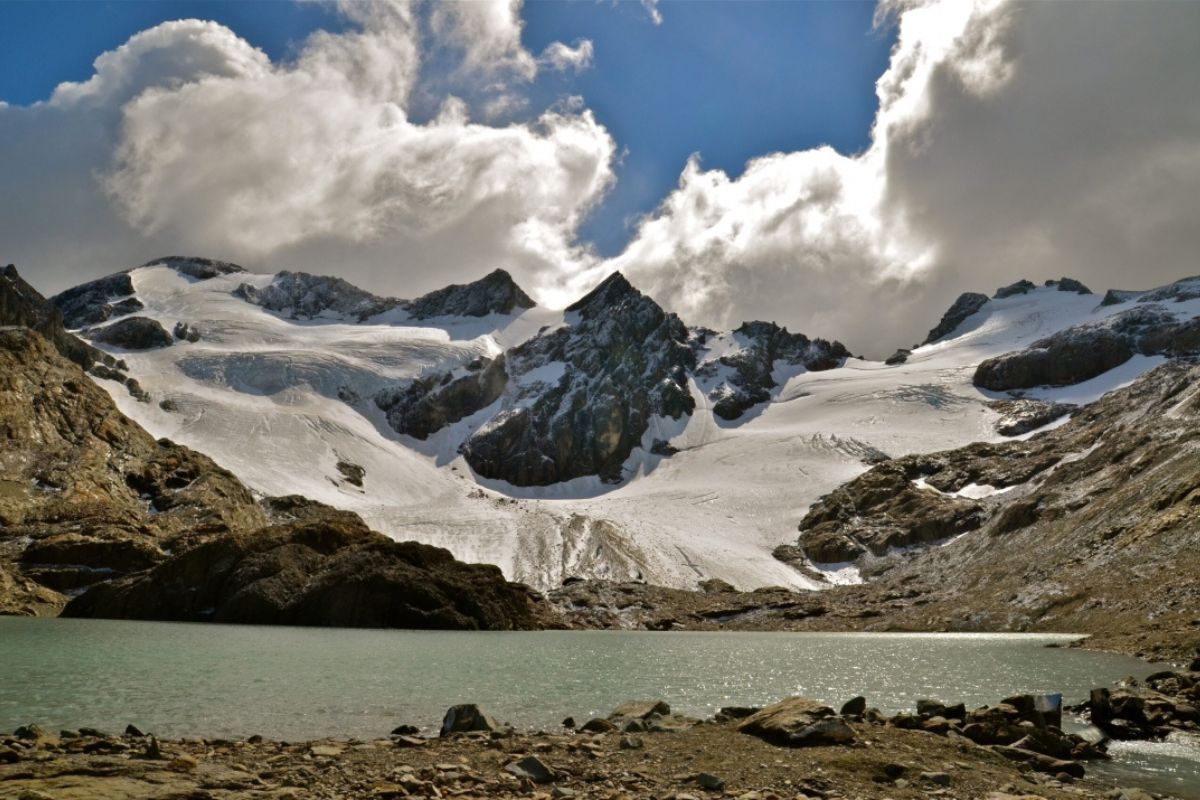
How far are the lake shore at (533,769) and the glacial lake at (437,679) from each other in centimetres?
290

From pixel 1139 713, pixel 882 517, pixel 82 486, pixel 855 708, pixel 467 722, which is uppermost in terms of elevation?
pixel 882 517

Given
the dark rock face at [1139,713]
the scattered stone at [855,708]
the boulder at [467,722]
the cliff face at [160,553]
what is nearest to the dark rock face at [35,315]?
the cliff face at [160,553]

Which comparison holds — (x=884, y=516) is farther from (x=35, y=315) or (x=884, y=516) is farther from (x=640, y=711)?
(x=35, y=315)

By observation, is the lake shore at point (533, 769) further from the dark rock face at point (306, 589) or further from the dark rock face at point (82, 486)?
the dark rock face at point (82, 486)

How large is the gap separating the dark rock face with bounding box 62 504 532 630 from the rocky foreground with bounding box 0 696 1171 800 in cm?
6022

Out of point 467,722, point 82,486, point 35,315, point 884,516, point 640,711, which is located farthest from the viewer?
point 35,315

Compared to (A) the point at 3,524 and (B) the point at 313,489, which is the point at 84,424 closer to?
(A) the point at 3,524

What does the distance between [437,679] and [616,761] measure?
18.4 meters

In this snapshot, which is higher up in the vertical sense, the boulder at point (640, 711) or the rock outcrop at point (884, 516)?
the rock outcrop at point (884, 516)

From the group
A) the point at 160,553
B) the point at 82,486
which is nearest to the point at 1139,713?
the point at 160,553

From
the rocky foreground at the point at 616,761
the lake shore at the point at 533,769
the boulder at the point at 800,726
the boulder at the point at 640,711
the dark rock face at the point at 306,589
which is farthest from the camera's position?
the dark rock face at the point at 306,589

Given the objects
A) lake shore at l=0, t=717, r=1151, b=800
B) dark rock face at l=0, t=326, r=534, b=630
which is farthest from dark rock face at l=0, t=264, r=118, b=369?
lake shore at l=0, t=717, r=1151, b=800

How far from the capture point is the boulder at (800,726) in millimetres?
18156

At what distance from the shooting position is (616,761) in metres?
16.6
